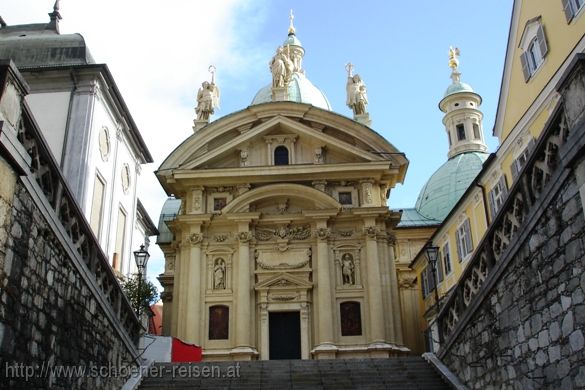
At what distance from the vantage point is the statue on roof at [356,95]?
32156 mm

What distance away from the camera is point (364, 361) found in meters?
16.2

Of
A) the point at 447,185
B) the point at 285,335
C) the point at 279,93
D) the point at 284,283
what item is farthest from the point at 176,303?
the point at 447,185

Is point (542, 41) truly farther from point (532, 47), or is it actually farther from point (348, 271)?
point (348, 271)

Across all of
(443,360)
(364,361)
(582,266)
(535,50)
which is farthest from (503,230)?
(535,50)

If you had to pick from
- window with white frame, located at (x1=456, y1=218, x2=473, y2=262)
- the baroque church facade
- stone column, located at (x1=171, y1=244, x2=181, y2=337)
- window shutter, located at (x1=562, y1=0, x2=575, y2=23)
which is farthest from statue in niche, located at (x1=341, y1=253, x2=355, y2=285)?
window shutter, located at (x1=562, y1=0, x2=575, y2=23)

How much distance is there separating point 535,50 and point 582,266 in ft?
44.3

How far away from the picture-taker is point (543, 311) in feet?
29.1

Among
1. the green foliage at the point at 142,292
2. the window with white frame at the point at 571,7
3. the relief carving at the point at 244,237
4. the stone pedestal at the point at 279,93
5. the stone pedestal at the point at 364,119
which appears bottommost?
the green foliage at the point at 142,292

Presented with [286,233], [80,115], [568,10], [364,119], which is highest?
[364,119]

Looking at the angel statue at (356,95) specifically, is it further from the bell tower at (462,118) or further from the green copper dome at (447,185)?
the bell tower at (462,118)

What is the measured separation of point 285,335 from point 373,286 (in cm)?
424

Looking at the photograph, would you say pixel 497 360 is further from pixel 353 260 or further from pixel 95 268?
pixel 353 260

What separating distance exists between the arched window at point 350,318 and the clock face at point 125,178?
11469 millimetres

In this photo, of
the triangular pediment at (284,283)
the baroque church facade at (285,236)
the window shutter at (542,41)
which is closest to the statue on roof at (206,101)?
the baroque church facade at (285,236)
